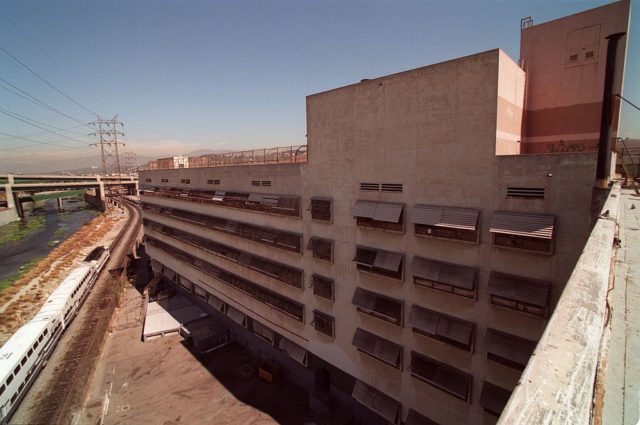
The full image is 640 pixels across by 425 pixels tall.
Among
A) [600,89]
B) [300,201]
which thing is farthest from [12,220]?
[600,89]

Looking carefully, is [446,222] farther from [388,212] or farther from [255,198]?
[255,198]

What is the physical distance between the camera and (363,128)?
56.7ft

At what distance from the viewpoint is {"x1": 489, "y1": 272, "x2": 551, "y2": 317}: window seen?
12094 mm

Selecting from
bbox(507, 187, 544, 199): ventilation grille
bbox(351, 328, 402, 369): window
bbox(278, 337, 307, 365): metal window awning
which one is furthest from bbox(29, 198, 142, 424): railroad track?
bbox(507, 187, 544, 199): ventilation grille

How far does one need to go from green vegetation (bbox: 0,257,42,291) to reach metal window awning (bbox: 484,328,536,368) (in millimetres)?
64922

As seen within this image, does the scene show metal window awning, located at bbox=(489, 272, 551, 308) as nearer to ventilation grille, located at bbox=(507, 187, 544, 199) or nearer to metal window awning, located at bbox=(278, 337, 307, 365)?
ventilation grille, located at bbox=(507, 187, 544, 199)

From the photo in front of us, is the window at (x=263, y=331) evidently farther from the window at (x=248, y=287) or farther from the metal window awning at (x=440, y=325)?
the metal window awning at (x=440, y=325)

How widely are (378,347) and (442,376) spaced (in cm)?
372

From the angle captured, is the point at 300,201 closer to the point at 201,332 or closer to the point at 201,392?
the point at 201,392

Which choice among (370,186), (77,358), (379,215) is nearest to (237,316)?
(77,358)

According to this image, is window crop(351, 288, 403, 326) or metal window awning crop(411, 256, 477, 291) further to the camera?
window crop(351, 288, 403, 326)

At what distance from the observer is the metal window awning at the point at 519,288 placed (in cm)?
1207

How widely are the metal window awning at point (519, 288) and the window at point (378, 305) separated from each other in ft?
16.5

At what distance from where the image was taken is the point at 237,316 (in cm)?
2961
